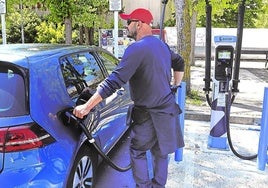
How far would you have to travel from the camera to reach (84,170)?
3217 millimetres

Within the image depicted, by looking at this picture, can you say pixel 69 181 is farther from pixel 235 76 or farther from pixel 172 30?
pixel 172 30

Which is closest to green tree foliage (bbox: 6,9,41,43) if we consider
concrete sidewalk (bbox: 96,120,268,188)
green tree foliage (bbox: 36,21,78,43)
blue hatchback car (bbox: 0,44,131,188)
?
green tree foliage (bbox: 36,21,78,43)

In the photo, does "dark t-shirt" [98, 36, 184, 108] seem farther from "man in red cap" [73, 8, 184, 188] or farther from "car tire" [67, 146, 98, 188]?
"car tire" [67, 146, 98, 188]

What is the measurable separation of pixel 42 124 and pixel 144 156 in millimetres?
980

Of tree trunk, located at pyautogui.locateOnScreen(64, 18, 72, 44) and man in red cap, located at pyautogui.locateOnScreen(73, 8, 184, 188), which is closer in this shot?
man in red cap, located at pyautogui.locateOnScreen(73, 8, 184, 188)

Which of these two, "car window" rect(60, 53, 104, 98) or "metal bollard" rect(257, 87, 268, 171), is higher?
"car window" rect(60, 53, 104, 98)

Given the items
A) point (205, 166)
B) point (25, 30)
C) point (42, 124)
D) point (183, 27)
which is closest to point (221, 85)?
point (205, 166)

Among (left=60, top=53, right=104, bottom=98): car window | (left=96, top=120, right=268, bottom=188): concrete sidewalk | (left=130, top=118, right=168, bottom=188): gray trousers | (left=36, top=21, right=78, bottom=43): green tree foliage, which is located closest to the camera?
(left=130, top=118, right=168, bottom=188): gray trousers

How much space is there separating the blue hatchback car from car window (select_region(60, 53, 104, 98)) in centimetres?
1

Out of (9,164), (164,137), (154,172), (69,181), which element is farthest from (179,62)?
(9,164)

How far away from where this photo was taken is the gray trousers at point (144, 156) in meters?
2.91

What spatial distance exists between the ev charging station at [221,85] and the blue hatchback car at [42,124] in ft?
6.44

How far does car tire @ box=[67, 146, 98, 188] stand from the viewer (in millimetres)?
2941

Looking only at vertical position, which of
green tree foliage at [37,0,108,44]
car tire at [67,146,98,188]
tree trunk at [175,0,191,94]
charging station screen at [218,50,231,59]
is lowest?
car tire at [67,146,98,188]
